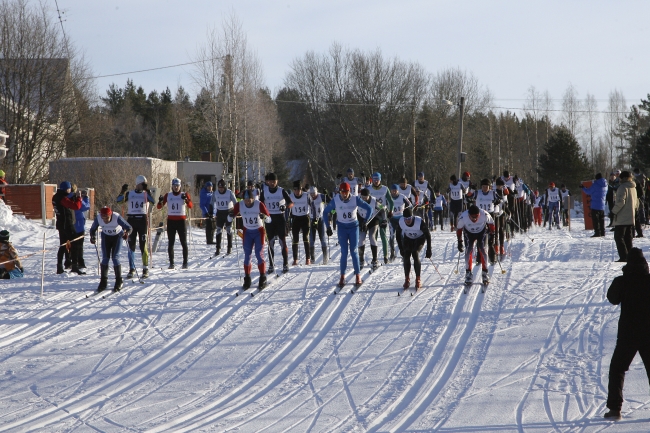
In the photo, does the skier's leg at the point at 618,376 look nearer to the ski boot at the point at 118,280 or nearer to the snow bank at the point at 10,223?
the ski boot at the point at 118,280

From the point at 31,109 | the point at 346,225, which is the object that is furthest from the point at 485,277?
the point at 31,109

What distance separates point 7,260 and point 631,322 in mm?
12408

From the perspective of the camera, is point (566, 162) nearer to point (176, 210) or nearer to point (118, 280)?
point (176, 210)

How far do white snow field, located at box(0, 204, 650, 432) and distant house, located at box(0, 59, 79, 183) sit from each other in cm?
2012

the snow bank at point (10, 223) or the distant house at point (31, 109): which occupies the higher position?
the distant house at point (31, 109)

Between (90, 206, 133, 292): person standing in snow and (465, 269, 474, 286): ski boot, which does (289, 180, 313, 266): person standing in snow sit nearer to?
(90, 206, 133, 292): person standing in snow

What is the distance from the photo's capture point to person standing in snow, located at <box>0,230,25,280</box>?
45.8 feet

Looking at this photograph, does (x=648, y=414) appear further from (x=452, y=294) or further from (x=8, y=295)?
(x=8, y=295)

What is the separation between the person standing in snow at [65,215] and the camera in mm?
13758

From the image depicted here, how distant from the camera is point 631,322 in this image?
20.0ft

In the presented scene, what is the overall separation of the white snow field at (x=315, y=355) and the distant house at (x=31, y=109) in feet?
66.0

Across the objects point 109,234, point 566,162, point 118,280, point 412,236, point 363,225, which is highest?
point 566,162

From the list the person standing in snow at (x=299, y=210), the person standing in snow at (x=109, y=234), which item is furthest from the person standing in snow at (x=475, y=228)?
the person standing in snow at (x=109, y=234)

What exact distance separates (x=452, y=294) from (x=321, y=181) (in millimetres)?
49160
